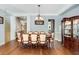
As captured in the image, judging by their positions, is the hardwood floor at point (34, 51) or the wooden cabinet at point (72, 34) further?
the wooden cabinet at point (72, 34)

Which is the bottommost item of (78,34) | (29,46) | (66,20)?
(29,46)

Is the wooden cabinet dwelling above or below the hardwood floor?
above

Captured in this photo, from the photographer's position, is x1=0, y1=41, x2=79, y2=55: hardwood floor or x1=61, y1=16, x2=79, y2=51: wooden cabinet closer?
x1=0, y1=41, x2=79, y2=55: hardwood floor

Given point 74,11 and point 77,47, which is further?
point 74,11

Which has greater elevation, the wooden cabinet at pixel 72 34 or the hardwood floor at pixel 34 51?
the wooden cabinet at pixel 72 34

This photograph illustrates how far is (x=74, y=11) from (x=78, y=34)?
5.58 feet

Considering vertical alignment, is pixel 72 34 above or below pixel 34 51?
above

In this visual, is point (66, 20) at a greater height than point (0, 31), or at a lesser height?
greater

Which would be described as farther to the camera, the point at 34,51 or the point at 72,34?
the point at 72,34
